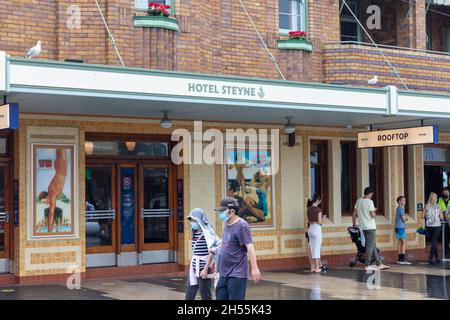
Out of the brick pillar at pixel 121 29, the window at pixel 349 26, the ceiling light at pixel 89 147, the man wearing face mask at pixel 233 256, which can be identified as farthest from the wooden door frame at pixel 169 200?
the man wearing face mask at pixel 233 256

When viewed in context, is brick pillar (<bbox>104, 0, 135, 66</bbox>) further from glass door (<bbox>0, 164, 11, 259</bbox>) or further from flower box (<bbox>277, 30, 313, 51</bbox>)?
flower box (<bbox>277, 30, 313, 51</bbox>)

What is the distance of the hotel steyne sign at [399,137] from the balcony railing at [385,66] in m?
1.37

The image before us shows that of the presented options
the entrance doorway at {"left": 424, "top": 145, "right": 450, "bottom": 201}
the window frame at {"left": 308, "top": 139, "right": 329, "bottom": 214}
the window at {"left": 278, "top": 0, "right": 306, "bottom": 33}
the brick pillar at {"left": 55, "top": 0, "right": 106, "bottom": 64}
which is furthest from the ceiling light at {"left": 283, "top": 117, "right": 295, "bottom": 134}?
the entrance doorway at {"left": 424, "top": 145, "right": 450, "bottom": 201}

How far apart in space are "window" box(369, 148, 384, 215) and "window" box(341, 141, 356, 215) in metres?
0.60

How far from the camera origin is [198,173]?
16750 millimetres

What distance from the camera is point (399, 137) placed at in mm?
16766

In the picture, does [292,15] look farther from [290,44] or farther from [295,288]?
[295,288]

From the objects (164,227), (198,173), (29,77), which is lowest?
(164,227)

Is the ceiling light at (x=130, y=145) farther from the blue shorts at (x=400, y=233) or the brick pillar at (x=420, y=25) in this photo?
the brick pillar at (x=420, y=25)

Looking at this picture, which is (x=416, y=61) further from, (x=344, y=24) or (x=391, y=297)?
(x=391, y=297)

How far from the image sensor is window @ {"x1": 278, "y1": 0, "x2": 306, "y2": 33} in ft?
59.6

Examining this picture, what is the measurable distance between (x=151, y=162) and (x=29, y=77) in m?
5.14

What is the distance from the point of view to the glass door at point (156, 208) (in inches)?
646
